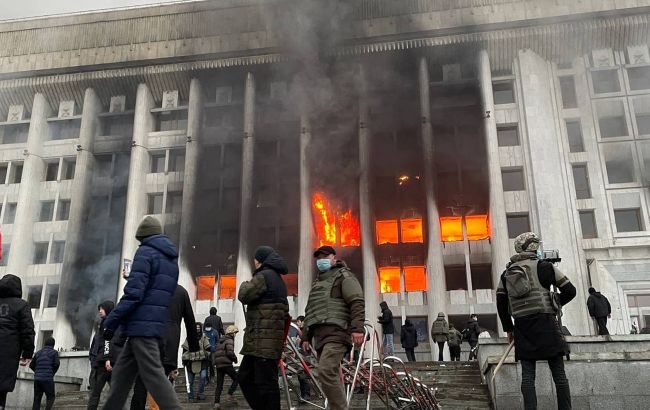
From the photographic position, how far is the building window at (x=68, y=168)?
3225 centimetres

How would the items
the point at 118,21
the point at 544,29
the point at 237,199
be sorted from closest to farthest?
the point at 544,29, the point at 237,199, the point at 118,21

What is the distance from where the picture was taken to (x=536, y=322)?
5133 mm

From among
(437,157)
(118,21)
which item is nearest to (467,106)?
(437,157)

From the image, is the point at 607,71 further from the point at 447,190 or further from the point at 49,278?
the point at 49,278

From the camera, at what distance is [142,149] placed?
30906 mm

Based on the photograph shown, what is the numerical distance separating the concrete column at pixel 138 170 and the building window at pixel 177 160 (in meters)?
1.42

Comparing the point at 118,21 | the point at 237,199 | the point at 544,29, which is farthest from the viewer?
the point at 118,21

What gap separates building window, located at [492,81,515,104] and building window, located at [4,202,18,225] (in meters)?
28.2

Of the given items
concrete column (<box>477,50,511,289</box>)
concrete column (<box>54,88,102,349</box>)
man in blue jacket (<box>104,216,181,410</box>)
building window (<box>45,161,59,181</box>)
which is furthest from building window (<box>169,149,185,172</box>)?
man in blue jacket (<box>104,216,181,410</box>)

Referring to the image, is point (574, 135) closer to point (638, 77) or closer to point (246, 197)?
point (638, 77)

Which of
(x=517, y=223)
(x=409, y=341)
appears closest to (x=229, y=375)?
(x=409, y=341)

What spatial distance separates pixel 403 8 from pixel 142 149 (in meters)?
16.4

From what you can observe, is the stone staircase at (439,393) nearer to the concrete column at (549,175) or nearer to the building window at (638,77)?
the concrete column at (549,175)

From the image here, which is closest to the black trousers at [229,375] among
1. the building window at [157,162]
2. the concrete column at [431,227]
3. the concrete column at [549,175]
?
the concrete column at [431,227]
